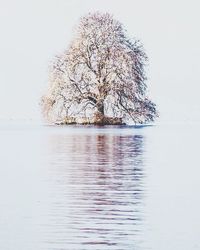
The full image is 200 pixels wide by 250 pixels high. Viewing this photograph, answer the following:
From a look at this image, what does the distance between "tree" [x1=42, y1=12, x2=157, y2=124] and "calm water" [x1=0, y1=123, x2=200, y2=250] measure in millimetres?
17979

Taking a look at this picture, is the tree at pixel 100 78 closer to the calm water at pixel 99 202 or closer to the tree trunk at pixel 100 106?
the tree trunk at pixel 100 106

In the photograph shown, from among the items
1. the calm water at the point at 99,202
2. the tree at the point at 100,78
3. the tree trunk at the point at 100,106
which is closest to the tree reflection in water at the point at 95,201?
the calm water at the point at 99,202

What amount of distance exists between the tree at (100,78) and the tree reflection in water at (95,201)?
18053 millimetres

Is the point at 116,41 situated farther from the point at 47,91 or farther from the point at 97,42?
the point at 47,91

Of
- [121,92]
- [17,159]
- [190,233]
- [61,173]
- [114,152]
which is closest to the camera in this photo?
[190,233]

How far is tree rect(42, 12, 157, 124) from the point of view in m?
30.1

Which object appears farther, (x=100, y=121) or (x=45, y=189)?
(x=100, y=121)

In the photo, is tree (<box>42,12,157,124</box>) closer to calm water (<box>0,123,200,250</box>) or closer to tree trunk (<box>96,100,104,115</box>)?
tree trunk (<box>96,100,104,115</box>)

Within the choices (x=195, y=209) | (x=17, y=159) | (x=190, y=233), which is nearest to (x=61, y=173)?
(x=17, y=159)

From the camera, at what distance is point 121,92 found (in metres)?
30.2

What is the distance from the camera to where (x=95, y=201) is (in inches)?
259

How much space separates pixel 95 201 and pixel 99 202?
7 cm

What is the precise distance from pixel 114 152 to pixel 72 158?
1.47 metres

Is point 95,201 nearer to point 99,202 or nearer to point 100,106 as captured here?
point 99,202
